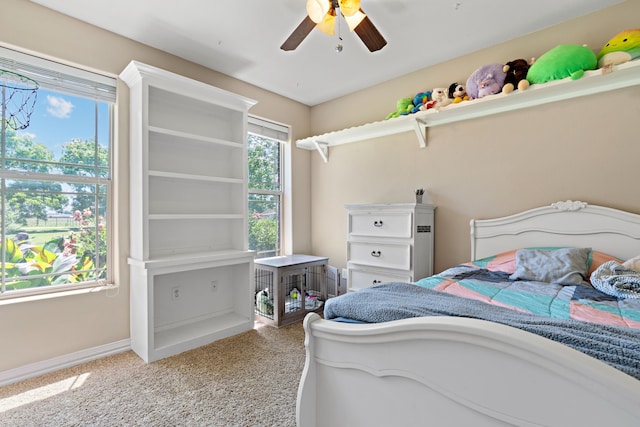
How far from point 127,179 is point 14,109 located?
786mm

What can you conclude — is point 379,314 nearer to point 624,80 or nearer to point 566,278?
point 566,278

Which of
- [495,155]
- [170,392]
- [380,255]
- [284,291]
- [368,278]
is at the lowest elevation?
[170,392]

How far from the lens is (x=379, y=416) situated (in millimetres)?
1037

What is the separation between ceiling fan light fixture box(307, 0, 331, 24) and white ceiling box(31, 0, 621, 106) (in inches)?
23.9

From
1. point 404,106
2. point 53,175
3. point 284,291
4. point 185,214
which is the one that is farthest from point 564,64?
point 53,175

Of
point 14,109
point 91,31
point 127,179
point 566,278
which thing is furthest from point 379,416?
point 91,31

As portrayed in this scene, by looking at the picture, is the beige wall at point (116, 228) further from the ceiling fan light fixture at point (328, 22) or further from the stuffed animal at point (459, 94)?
the stuffed animal at point (459, 94)

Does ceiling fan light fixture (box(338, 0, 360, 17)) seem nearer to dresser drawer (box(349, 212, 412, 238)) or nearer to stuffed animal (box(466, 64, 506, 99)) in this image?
stuffed animal (box(466, 64, 506, 99))

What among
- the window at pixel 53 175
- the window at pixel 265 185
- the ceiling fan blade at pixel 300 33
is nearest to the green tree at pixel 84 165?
the window at pixel 53 175

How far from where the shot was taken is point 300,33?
6.09ft

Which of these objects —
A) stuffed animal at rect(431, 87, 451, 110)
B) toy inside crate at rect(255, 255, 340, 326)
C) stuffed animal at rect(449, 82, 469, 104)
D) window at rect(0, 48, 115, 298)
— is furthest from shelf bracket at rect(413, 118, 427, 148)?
window at rect(0, 48, 115, 298)

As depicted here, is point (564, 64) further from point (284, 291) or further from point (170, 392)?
point (170, 392)

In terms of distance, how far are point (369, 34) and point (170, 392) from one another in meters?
2.52

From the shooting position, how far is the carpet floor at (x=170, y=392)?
5.31 feet
